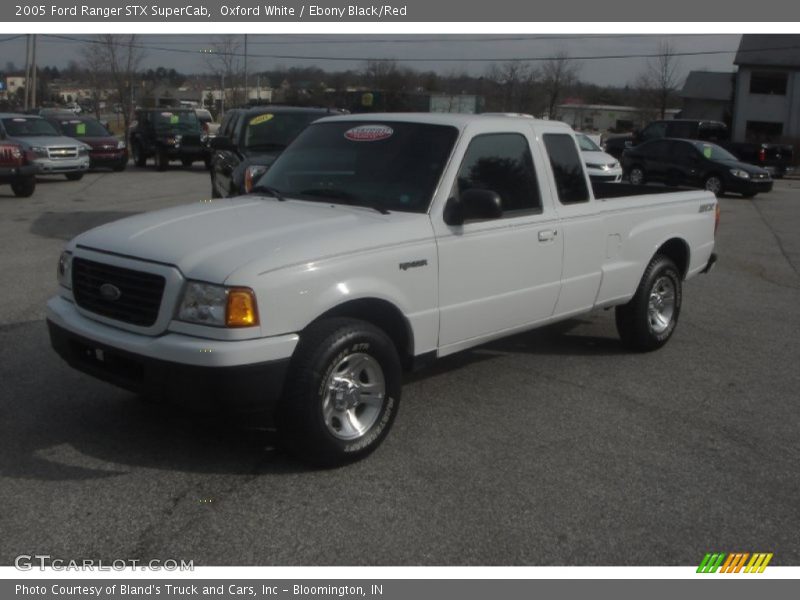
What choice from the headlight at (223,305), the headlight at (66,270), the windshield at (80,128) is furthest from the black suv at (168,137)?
the headlight at (223,305)

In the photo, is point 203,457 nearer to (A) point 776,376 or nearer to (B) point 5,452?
(B) point 5,452

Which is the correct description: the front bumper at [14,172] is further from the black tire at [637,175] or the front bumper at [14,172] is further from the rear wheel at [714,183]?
the rear wheel at [714,183]

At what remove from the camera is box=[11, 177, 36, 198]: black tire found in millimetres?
18656

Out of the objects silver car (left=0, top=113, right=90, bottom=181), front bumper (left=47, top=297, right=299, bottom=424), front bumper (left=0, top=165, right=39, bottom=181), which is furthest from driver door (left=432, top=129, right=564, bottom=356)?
silver car (left=0, top=113, right=90, bottom=181)

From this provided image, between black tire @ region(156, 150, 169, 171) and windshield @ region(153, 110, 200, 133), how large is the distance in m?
1.00

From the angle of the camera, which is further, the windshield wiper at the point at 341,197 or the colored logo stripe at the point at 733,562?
the windshield wiper at the point at 341,197

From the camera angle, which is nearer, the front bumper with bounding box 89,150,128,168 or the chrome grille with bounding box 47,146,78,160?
the chrome grille with bounding box 47,146,78,160

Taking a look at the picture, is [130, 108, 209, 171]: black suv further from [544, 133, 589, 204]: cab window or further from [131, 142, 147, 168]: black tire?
[544, 133, 589, 204]: cab window

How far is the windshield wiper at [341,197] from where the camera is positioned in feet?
17.6

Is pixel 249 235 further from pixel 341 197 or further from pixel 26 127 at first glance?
pixel 26 127

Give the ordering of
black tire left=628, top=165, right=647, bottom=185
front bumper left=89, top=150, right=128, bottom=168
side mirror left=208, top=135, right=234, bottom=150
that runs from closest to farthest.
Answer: side mirror left=208, top=135, right=234, bottom=150 < black tire left=628, top=165, right=647, bottom=185 < front bumper left=89, top=150, right=128, bottom=168

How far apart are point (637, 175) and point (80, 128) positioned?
16546 millimetres

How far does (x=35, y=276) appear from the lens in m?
9.85

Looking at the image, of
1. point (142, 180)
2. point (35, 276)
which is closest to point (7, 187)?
point (142, 180)
